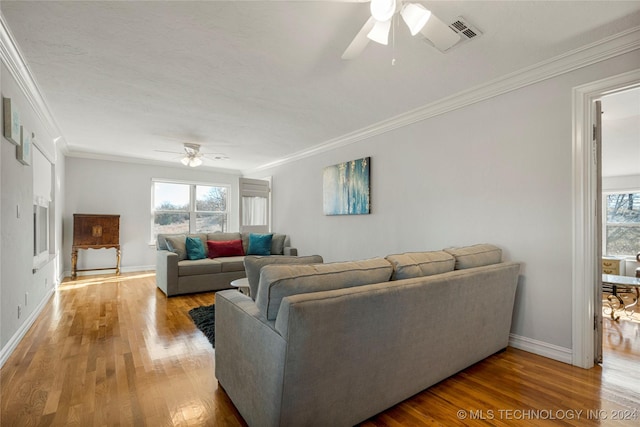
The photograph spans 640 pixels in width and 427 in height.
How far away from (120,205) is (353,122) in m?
5.17

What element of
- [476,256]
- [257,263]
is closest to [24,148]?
[257,263]

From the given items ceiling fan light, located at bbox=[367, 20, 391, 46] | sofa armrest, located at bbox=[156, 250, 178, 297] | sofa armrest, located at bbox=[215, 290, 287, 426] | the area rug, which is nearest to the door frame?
ceiling fan light, located at bbox=[367, 20, 391, 46]

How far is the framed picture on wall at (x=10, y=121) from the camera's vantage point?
231cm

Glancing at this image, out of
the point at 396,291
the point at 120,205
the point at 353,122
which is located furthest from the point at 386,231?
the point at 120,205

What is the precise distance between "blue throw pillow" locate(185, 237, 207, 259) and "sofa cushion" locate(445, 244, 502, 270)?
392 cm

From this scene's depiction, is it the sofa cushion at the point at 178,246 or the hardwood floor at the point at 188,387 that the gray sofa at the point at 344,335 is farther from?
the sofa cushion at the point at 178,246

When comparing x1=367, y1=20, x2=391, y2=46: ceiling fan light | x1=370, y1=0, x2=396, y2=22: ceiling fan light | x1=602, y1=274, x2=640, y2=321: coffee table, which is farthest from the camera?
x1=602, y1=274, x2=640, y2=321: coffee table

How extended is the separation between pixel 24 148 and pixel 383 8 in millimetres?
3276

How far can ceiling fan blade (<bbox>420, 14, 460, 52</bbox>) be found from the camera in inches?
65.2

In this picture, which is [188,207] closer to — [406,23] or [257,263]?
[257,263]

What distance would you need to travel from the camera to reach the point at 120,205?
6188mm

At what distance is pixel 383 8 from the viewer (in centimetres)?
150

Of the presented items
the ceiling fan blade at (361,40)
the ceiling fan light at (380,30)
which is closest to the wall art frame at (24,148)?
the ceiling fan blade at (361,40)

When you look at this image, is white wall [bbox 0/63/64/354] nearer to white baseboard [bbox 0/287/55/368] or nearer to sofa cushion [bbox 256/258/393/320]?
white baseboard [bbox 0/287/55/368]
